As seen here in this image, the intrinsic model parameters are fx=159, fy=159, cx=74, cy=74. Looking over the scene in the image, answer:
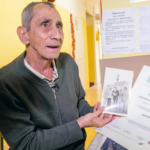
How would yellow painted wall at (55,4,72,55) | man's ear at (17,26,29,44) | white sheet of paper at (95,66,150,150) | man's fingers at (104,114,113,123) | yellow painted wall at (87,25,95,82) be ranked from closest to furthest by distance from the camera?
white sheet of paper at (95,66,150,150)
man's fingers at (104,114,113,123)
man's ear at (17,26,29,44)
yellow painted wall at (55,4,72,55)
yellow painted wall at (87,25,95,82)

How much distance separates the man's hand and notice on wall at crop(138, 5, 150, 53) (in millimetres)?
322

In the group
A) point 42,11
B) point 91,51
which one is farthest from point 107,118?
point 91,51

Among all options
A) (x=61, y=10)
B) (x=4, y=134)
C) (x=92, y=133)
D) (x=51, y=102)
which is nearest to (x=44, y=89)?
(x=51, y=102)

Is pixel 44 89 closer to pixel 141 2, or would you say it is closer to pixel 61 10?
pixel 141 2

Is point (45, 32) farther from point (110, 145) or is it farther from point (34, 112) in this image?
point (110, 145)

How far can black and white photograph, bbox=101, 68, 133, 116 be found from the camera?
654mm

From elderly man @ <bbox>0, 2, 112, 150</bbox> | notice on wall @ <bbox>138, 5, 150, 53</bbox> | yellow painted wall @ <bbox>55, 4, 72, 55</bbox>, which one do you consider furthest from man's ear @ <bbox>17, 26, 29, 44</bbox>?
yellow painted wall @ <bbox>55, 4, 72, 55</bbox>

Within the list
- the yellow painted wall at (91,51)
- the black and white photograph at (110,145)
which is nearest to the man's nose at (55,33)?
the black and white photograph at (110,145)

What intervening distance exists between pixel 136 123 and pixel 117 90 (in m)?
0.15

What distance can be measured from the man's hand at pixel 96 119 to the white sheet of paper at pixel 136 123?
24 mm

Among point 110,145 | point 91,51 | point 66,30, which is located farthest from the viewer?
point 91,51

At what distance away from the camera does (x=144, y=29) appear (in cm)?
68

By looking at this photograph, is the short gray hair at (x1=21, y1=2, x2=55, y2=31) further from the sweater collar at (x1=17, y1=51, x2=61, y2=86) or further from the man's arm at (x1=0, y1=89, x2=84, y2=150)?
the man's arm at (x1=0, y1=89, x2=84, y2=150)

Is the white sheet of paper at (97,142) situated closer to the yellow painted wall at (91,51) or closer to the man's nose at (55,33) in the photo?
the man's nose at (55,33)
